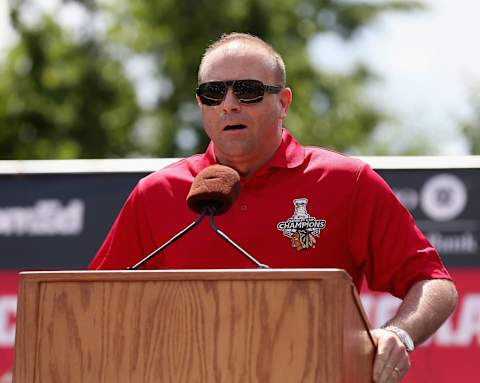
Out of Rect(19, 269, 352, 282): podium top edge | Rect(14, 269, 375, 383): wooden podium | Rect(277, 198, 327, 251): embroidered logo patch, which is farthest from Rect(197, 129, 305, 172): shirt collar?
Rect(19, 269, 352, 282): podium top edge

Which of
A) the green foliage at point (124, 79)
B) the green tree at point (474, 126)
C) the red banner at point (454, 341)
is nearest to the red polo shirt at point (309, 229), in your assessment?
the red banner at point (454, 341)

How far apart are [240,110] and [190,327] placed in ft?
4.76

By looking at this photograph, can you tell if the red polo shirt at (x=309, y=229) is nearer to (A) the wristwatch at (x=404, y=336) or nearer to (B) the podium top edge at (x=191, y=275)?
(A) the wristwatch at (x=404, y=336)

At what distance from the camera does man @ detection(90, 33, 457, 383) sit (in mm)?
5238

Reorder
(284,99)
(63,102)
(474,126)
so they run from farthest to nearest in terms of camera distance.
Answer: (474,126) < (63,102) < (284,99)

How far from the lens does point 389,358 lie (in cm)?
457

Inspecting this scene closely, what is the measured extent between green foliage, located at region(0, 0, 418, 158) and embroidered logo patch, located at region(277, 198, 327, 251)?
18305 mm

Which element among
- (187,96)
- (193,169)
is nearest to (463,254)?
(193,169)

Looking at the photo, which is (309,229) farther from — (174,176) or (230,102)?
(174,176)

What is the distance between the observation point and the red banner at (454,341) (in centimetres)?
705

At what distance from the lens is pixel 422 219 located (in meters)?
7.11

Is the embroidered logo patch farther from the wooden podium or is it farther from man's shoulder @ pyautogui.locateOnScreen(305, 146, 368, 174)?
the wooden podium

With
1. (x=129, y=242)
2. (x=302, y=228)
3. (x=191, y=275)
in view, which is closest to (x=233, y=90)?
(x=302, y=228)

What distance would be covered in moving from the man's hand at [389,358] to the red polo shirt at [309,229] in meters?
0.58
